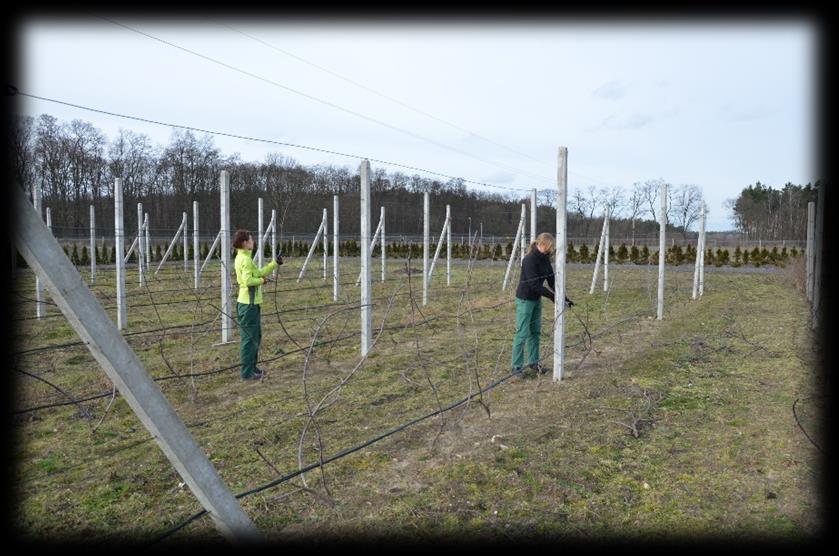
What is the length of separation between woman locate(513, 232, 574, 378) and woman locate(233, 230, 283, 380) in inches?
96.7

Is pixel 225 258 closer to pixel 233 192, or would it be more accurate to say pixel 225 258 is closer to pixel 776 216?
pixel 233 192

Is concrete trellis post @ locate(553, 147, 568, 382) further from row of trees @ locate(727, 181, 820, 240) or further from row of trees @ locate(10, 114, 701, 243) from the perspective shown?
row of trees @ locate(727, 181, 820, 240)

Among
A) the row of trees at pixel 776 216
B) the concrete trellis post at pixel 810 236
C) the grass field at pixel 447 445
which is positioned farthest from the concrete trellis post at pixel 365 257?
the row of trees at pixel 776 216

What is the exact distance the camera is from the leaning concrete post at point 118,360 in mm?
1627

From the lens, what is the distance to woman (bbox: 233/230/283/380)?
18.1 ft

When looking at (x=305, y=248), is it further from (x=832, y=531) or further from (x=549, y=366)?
(x=832, y=531)

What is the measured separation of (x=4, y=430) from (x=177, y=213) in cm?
2140

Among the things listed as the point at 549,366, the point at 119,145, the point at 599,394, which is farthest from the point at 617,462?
the point at 119,145

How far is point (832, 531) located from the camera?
108 inches

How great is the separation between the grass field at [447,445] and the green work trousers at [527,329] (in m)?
0.27

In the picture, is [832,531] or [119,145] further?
[119,145]

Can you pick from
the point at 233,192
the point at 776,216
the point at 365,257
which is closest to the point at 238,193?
the point at 233,192

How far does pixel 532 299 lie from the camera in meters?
5.52

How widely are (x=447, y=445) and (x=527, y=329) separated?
6.69 ft
